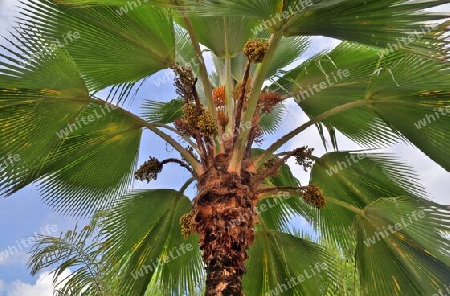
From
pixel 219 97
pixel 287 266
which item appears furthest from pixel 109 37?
pixel 287 266

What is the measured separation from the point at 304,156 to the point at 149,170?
5.18 ft

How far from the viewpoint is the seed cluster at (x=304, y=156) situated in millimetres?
5293

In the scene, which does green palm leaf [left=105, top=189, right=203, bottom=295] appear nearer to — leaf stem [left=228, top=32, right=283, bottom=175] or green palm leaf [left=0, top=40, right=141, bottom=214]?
green palm leaf [left=0, top=40, right=141, bottom=214]

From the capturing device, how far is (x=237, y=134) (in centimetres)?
464

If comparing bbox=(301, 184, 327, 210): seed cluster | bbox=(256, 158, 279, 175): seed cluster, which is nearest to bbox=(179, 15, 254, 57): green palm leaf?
bbox=(256, 158, 279, 175): seed cluster

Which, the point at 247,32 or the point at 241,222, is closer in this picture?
the point at 241,222

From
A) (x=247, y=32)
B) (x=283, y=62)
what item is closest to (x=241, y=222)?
(x=247, y=32)

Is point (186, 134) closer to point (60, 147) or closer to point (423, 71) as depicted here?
point (60, 147)

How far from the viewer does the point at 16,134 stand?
4.39 m

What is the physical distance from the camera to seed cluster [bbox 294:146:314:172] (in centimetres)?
529

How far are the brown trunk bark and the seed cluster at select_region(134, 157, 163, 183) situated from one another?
2.47 feet

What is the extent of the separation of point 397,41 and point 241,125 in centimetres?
154

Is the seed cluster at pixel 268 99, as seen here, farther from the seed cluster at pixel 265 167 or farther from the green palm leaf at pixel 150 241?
the green palm leaf at pixel 150 241

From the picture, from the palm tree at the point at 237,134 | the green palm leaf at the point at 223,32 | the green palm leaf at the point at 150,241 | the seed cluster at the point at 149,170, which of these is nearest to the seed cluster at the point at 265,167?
the palm tree at the point at 237,134
